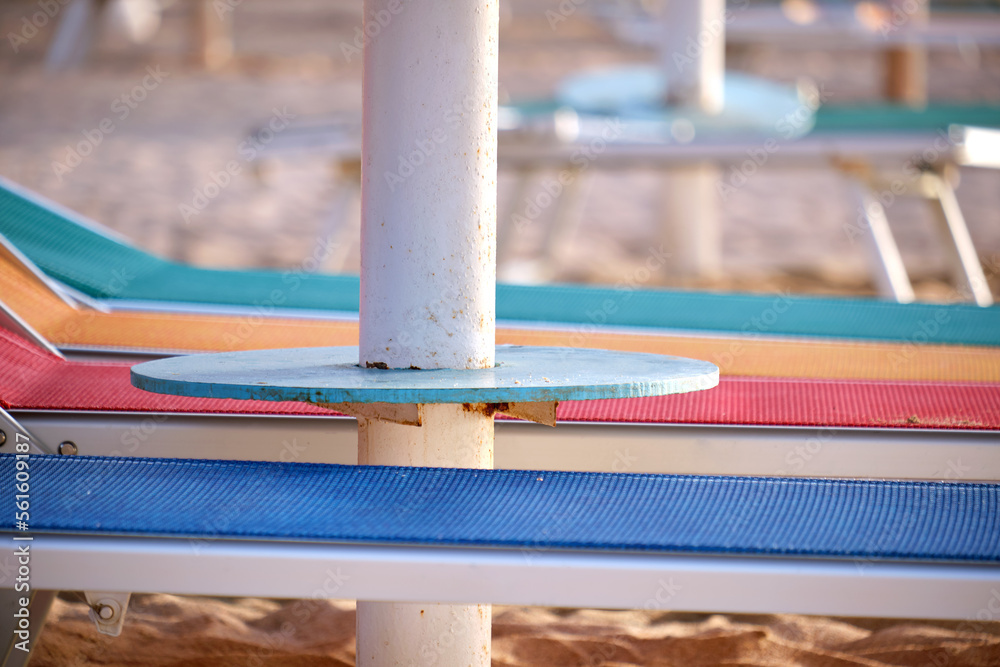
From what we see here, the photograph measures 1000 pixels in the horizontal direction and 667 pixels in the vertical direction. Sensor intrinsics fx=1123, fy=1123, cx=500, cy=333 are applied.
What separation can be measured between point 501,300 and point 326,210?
178 inches

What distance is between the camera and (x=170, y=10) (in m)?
16.5

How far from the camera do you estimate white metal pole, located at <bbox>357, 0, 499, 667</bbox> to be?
1.21m

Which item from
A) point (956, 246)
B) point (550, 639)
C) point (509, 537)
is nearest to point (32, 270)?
point (550, 639)

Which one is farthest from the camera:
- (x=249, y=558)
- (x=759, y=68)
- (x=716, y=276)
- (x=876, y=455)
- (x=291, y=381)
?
(x=759, y=68)

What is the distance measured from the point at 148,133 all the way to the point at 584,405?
7.49 m

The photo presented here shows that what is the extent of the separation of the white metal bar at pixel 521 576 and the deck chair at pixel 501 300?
3.61 ft

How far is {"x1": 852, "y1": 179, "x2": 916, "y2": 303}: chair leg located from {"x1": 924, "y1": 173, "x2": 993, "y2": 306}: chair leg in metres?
0.20

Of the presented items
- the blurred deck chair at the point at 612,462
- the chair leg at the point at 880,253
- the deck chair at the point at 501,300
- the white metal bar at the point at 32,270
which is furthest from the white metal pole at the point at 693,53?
the white metal bar at the point at 32,270

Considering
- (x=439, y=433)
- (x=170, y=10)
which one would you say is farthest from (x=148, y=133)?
(x=170, y=10)

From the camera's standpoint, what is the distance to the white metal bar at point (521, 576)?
1033 mm

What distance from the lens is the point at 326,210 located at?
686cm

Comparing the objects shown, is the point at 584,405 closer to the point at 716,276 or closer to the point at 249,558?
the point at 249,558

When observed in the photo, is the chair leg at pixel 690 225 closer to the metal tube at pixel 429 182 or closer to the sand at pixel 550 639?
the sand at pixel 550 639

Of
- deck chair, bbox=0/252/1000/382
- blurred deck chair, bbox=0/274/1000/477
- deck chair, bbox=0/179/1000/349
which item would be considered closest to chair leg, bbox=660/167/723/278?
deck chair, bbox=0/179/1000/349
